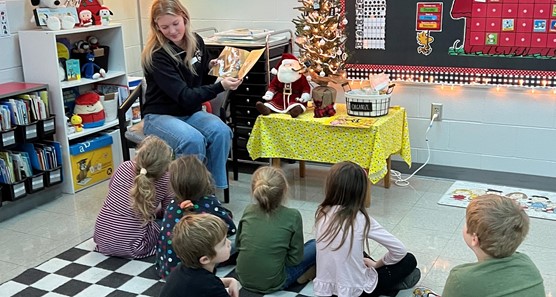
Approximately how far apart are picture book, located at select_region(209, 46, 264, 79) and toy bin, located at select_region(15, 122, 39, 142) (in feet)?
3.76

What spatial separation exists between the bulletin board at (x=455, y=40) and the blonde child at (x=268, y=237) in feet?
6.34

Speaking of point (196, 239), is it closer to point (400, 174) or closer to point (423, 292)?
point (423, 292)

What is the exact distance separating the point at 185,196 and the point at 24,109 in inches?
61.9

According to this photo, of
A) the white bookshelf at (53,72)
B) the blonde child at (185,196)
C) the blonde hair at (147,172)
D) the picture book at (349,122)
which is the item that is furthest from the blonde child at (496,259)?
the white bookshelf at (53,72)

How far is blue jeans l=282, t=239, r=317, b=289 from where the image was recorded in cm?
274

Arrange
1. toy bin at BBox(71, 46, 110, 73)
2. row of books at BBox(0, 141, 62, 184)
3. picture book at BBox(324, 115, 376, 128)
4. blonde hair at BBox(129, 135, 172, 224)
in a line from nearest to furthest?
blonde hair at BBox(129, 135, 172, 224) → picture book at BBox(324, 115, 376, 128) → row of books at BBox(0, 141, 62, 184) → toy bin at BBox(71, 46, 110, 73)

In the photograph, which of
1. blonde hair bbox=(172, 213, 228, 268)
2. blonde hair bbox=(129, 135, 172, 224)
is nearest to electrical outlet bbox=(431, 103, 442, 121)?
blonde hair bbox=(129, 135, 172, 224)

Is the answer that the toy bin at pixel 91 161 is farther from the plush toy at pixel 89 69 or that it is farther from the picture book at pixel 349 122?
the picture book at pixel 349 122

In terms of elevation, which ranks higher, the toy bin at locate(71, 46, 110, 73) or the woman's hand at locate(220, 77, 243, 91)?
the toy bin at locate(71, 46, 110, 73)

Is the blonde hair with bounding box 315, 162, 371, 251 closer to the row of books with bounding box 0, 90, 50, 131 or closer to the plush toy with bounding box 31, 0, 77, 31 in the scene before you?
the row of books with bounding box 0, 90, 50, 131

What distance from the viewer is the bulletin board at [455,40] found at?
383 centimetres

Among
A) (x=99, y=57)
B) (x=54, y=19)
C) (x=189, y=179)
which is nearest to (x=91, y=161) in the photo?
(x=99, y=57)

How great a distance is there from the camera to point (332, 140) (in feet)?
12.0

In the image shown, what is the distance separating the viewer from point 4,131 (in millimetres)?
3607
